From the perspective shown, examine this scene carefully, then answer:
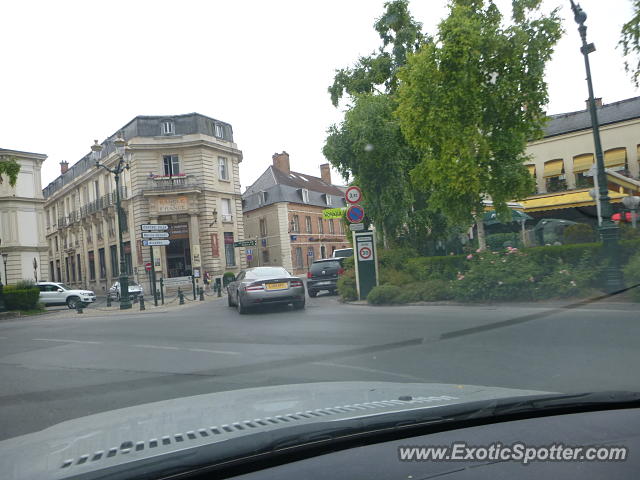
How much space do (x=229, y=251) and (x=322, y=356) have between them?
37.3 meters

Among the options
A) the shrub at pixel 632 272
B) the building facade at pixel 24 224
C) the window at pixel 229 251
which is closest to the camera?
the shrub at pixel 632 272

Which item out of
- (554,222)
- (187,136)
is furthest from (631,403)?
(187,136)

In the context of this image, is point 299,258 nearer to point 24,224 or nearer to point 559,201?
point 24,224

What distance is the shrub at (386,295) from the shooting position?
1471 cm

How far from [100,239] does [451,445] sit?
170 feet

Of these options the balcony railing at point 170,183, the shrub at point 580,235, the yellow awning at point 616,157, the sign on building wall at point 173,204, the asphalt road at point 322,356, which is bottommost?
the asphalt road at point 322,356

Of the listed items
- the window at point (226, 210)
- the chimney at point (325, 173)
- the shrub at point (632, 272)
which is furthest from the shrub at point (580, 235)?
the chimney at point (325, 173)

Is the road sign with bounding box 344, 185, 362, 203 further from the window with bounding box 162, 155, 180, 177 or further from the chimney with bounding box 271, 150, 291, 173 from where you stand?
the chimney with bounding box 271, 150, 291, 173

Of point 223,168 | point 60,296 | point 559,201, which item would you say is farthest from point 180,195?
point 559,201

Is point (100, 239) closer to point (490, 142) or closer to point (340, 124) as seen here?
point (340, 124)

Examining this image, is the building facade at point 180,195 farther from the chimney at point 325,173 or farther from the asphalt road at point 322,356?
the asphalt road at point 322,356

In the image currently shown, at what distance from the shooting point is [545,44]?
15406 millimetres

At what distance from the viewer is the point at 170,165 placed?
42375 mm

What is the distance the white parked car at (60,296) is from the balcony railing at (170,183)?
41.2ft
